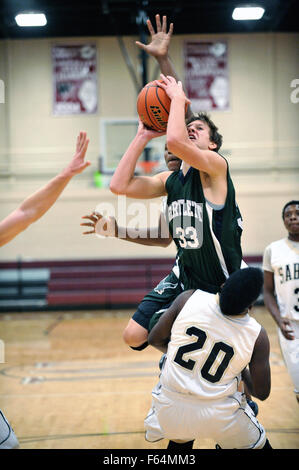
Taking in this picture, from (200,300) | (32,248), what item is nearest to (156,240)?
(200,300)

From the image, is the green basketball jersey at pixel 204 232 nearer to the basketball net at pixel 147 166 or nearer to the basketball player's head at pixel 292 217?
the basketball player's head at pixel 292 217

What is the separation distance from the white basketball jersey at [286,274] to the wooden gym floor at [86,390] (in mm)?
892

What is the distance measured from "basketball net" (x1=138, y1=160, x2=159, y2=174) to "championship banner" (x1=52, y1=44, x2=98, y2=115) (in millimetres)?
2223

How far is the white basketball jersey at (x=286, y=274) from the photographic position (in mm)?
4238

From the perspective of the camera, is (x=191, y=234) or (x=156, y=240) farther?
(x=156, y=240)

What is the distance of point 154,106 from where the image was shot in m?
2.94

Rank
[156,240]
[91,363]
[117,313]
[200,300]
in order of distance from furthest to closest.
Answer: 1. [117,313]
2. [91,363]
3. [156,240]
4. [200,300]

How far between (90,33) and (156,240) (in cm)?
1044

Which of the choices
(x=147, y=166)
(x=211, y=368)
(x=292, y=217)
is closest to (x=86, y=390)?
(x=292, y=217)

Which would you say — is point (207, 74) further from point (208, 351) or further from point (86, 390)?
point (208, 351)

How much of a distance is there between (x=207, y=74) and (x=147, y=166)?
282cm

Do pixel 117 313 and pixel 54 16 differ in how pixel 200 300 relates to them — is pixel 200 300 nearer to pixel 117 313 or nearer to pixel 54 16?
pixel 117 313

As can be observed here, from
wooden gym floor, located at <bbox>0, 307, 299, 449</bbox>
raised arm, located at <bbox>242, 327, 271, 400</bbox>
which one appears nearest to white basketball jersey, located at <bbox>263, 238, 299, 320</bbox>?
wooden gym floor, located at <bbox>0, 307, 299, 449</bbox>
